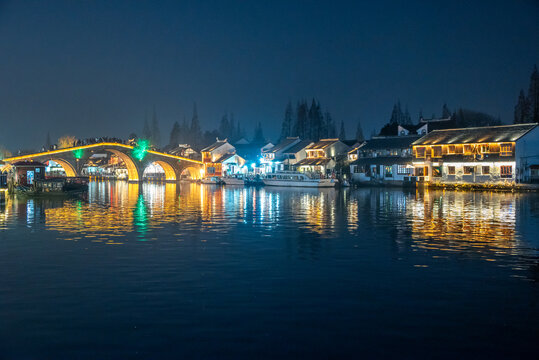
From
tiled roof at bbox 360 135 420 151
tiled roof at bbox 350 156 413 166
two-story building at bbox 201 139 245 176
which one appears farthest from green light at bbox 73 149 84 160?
tiled roof at bbox 360 135 420 151

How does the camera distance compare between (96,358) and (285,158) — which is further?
(285,158)

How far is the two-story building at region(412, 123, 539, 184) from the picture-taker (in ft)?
215

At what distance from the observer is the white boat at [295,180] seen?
256ft

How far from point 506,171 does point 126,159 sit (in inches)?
3046

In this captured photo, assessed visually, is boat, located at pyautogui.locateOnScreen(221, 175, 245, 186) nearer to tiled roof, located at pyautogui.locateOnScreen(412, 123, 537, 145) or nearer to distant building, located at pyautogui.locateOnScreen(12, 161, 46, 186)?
tiled roof, located at pyautogui.locateOnScreen(412, 123, 537, 145)

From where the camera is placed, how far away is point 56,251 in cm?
1944

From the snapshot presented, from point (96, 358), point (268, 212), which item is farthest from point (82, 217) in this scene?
point (96, 358)

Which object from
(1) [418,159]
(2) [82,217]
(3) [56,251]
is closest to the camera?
(3) [56,251]

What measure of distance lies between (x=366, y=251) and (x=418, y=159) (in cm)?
5984

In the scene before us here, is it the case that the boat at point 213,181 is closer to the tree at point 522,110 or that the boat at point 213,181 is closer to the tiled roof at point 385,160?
the tiled roof at point 385,160

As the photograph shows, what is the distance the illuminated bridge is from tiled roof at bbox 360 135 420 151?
162 ft

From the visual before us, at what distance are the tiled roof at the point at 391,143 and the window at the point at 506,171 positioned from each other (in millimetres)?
16418

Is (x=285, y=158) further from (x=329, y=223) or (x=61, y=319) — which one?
(x=61, y=319)

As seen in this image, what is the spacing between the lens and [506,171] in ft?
219
